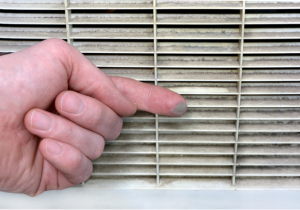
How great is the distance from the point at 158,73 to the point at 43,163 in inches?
22.3

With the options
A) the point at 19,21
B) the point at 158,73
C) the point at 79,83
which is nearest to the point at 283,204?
the point at 158,73

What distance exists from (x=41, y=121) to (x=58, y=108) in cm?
6

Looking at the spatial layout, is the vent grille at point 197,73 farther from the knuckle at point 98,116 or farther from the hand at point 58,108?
the knuckle at point 98,116

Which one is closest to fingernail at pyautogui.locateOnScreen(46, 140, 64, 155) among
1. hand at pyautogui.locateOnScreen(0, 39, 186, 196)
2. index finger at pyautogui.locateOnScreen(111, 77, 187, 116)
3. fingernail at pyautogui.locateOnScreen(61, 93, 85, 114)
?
hand at pyautogui.locateOnScreen(0, 39, 186, 196)

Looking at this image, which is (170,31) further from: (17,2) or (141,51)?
(17,2)

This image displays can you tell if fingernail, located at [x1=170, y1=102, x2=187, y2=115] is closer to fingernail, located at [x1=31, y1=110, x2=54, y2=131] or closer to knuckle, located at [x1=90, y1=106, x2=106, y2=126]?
knuckle, located at [x1=90, y1=106, x2=106, y2=126]

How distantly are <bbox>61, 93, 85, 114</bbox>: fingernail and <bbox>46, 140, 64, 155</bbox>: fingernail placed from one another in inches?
4.4

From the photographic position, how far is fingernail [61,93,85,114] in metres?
0.95

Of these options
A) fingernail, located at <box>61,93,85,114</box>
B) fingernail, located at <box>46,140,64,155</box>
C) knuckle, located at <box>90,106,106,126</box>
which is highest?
fingernail, located at <box>61,93,85,114</box>

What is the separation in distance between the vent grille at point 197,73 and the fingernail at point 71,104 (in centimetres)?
27

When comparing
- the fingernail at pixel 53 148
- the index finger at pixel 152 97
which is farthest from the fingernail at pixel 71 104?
the index finger at pixel 152 97

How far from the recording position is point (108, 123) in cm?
108

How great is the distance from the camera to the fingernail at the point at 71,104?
3.11 feet

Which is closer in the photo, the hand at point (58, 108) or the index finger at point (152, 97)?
the hand at point (58, 108)
